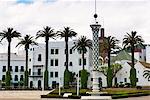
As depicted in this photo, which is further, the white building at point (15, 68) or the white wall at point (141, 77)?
the white building at point (15, 68)

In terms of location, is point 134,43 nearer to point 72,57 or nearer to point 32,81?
point 72,57

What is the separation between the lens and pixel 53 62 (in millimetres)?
95688

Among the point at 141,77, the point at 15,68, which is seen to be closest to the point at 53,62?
the point at 15,68

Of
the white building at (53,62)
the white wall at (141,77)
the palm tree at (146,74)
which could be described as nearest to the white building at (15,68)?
the white building at (53,62)

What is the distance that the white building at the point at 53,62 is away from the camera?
9438 centimetres

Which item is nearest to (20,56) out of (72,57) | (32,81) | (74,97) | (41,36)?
(32,81)

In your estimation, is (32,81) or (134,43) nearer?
(134,43)

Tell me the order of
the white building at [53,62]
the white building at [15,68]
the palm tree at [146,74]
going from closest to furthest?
1. the palm tree at [146,74]
2. the white building at [53,62]
3. the white building at [15,68]

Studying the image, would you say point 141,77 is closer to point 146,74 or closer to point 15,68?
point 146,74

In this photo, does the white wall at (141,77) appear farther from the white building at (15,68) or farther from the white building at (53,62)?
the white building at (15,68)

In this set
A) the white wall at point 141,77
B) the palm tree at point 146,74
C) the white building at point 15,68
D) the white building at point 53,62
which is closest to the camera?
the palm tree at point 146,74

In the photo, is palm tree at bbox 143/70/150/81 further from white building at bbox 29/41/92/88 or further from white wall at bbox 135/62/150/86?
white building at bbox 29/41/92/88

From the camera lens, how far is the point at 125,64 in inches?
3578

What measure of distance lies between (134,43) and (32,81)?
3148cm
